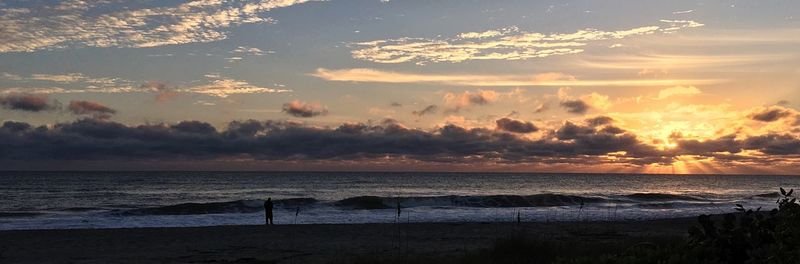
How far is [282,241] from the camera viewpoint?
26.8 m

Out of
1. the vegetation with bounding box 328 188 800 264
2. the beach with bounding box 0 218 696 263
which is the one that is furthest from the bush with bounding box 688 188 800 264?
the beach with bounding box 0 218 696 263

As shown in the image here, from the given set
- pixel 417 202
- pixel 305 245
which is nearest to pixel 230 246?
pixel 305 245

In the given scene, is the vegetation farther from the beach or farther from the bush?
the beach

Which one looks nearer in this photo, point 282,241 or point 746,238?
point 746,238

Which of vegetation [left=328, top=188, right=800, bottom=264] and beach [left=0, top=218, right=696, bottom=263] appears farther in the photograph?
beach [left=0, top=218, right=696, bottom=263]

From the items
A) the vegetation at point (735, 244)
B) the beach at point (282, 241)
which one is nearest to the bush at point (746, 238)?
the vegetation at point (735, 244)

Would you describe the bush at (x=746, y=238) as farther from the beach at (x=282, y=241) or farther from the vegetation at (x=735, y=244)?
the beach at (x=282, y=241)

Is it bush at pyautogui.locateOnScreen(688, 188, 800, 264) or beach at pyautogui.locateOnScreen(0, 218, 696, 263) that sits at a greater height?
bush at pyautogui.locateOnScreen(688, 188, 800, 264)

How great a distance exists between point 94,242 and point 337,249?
971 centimetres

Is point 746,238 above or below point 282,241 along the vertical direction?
above

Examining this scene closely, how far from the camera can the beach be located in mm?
21797

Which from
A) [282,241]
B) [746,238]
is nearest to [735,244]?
[746,238]

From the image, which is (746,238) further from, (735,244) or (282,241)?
(282,241)

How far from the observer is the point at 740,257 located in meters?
4.86
